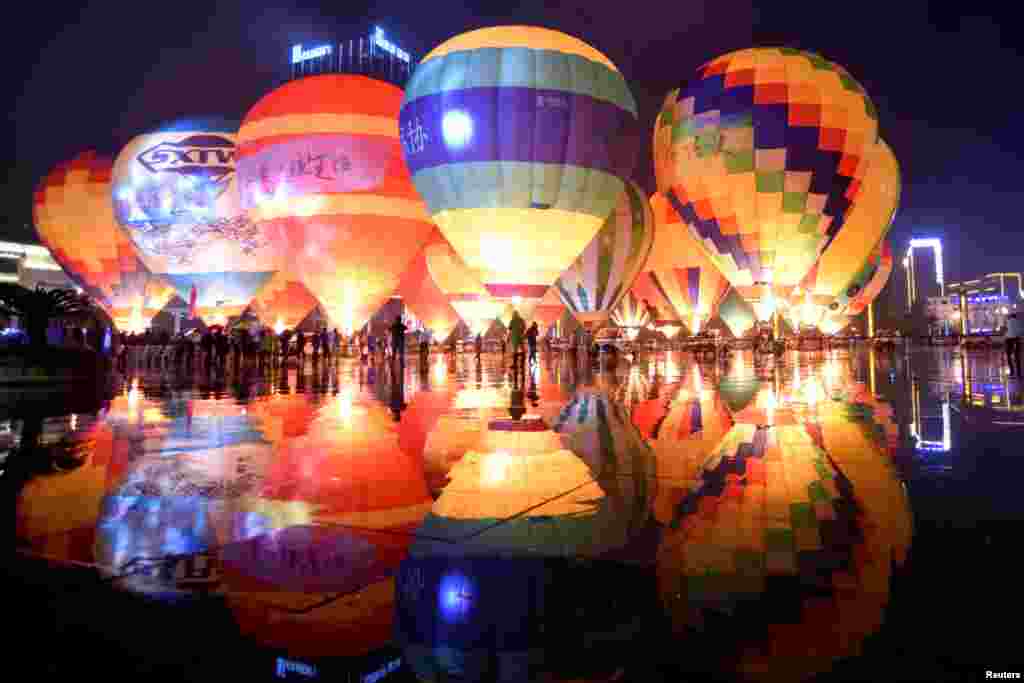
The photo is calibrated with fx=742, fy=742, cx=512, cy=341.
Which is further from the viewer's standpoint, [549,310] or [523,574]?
[549,310]

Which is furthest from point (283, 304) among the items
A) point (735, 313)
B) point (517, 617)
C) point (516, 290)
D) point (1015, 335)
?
point (517, 617)

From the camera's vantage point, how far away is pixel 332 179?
999 inches

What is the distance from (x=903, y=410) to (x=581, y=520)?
6.74 metres

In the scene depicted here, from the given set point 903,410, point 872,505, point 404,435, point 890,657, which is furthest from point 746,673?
point 903,410

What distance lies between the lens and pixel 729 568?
9.62ft

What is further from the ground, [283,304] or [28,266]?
[28,266]

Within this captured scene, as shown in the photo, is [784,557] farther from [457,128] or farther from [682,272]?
[682,272]

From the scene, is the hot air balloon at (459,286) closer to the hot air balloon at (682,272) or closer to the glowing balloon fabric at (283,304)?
the glowing balloon fabric at (283,304)

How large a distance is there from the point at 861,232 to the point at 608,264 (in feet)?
51.3

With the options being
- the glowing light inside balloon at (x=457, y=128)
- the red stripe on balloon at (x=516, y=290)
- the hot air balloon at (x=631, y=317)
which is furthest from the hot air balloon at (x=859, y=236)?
the glowing light inside balloon at (x=457, y=128)

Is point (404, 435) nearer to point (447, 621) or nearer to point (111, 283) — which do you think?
point (447, 621)

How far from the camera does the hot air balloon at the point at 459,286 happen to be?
44.3m

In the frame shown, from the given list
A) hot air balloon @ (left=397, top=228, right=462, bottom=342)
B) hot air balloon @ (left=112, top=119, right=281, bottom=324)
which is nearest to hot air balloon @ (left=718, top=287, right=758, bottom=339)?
hot air balloon @ (left=397, top=228, right=462, bottom=342)

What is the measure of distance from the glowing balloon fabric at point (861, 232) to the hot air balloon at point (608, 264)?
1128 cm
